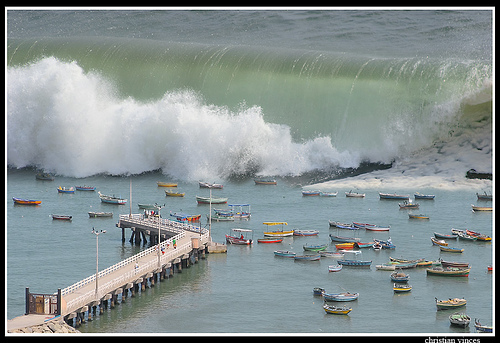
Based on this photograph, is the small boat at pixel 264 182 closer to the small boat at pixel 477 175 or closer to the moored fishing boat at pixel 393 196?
the moored fishing boat at pixel 393 196

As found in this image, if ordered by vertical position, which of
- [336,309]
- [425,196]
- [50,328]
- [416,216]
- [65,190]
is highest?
[425,196]

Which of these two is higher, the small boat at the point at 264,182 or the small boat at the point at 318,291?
the small boat at the point at 264,182

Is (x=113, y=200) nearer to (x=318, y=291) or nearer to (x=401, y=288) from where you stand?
(x=318, y=291)

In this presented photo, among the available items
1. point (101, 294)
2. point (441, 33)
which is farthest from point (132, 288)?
point (441, 33)

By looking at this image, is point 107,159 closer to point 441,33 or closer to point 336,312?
point 441,33

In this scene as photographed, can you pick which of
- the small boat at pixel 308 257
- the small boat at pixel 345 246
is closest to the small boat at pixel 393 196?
the small boat at pixel 345 246

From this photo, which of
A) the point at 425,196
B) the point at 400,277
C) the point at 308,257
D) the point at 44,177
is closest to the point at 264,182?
the point at 425,196

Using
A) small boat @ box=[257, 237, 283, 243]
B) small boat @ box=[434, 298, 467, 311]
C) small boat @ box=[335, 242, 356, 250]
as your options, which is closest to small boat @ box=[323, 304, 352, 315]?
small boat @ box=[434, 298, 467, 311]
